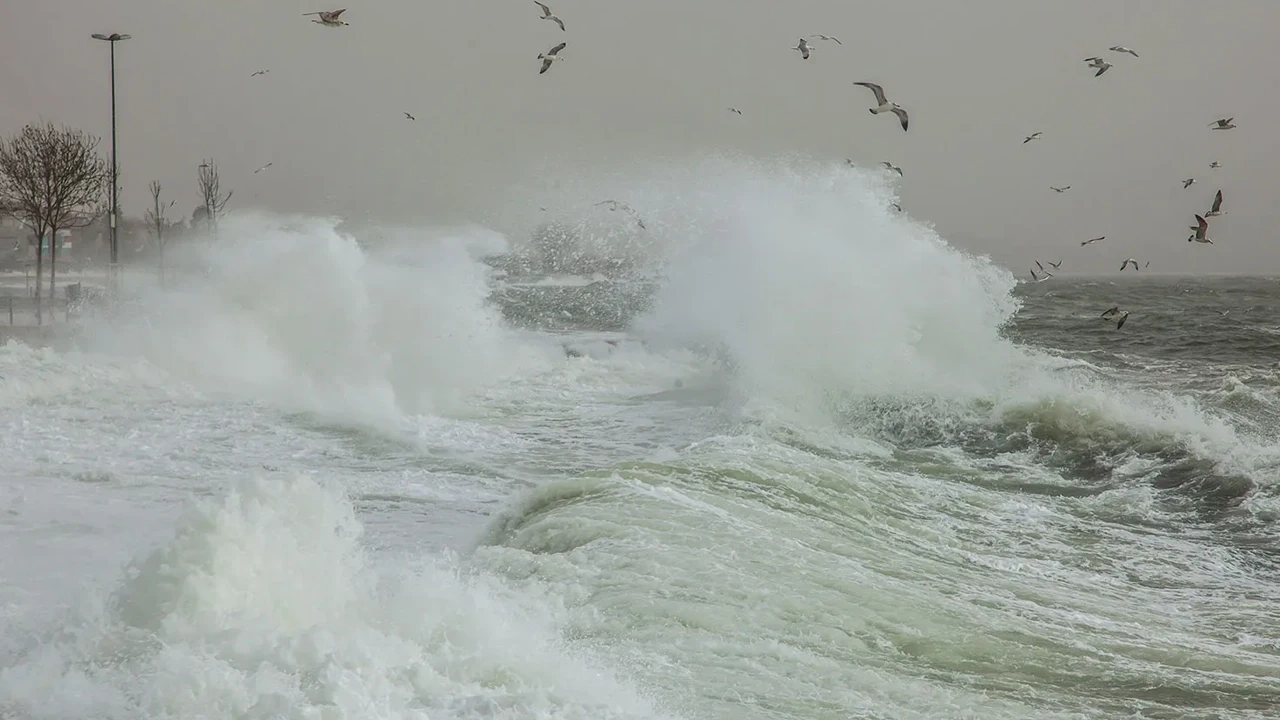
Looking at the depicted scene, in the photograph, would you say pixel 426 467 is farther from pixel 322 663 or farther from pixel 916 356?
pixel 916 356

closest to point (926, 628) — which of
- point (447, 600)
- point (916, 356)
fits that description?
point (447, 600)

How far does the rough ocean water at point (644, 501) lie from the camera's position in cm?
528

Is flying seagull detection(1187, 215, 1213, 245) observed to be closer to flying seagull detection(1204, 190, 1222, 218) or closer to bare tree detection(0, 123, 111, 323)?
flying seagull detection(1204, 190, 1222, 218)

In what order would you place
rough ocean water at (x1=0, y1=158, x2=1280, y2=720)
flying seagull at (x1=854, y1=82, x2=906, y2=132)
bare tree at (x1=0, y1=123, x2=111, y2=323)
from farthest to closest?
→ bare tree at (x1=0, y1=123, x2=111, y2=323)
flying seagull at (x1=854, y1=82, x2=906, y2=132)
rough ocean water at (x1=0, y1=158, x2=1280, y2=720)

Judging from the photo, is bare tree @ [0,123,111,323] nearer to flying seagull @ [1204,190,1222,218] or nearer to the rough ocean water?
the rough ocean water

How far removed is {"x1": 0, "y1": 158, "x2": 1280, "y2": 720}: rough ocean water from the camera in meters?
5.28

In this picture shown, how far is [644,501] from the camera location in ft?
30.5

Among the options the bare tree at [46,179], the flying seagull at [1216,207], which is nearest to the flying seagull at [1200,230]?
the flying seagull at [1216,207]

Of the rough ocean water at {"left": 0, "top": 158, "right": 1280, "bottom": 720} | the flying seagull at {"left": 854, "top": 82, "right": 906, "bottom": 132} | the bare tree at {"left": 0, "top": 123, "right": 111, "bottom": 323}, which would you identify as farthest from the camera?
the bare tree at {"left": 0, "top": 123, "right": 111, "bottom": 323}

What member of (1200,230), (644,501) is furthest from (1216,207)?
(644,501)

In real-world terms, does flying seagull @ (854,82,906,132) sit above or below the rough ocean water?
above

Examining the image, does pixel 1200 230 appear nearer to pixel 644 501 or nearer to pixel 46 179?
pixel 644 501

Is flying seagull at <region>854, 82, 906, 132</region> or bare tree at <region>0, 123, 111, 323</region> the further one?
bare tree at <region>0, 123, 111, 323</region>

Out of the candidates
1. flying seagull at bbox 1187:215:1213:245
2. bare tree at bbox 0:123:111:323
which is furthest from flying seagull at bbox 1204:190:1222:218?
bare tree at bbox 0:123:111:323
